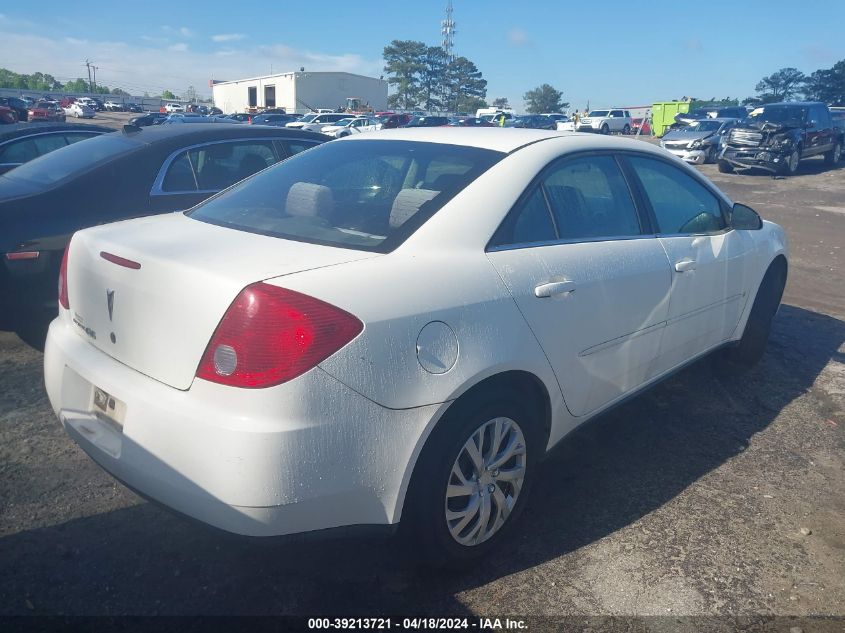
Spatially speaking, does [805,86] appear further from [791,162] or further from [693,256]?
[693,256]

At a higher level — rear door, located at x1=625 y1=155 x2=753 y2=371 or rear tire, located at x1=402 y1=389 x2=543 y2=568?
rear door, located at x1=625 y1=155 x2=753 y2=371

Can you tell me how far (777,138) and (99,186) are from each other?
735 inches

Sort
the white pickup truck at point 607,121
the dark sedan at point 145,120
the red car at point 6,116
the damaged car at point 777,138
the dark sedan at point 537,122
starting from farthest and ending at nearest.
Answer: the white pickup truck at point 607,121 < the dark sedan at point 537,122 < the red car at point 6,116 < the damaged car at point 777,138 < the dark sedan at point 145,120

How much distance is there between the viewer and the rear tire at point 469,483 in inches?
91.0

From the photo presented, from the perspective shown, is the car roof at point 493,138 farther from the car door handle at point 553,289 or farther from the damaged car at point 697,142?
the damaged car at point 697,142

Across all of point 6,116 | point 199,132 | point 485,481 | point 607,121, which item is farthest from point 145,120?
point 485,481

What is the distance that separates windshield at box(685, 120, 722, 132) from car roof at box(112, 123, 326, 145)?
69.9ft

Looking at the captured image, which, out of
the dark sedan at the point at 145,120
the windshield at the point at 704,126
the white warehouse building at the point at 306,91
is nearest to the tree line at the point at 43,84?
the white warehouse building at the point at 306,91

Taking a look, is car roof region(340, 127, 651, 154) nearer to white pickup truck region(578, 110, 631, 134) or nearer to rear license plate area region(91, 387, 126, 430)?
rear license plate area region(91, 387, 126, 430)

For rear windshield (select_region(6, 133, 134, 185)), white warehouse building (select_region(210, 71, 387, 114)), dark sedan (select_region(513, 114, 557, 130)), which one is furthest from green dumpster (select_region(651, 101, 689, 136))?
white warehouse building (select_region(210, 71, 387, 114))

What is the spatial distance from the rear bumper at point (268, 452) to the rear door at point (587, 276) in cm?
73

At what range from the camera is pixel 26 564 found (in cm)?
257

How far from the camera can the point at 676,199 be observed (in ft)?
12.4

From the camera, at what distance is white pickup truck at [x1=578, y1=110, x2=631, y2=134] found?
40497 millimetres
